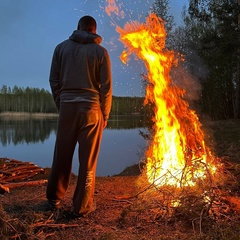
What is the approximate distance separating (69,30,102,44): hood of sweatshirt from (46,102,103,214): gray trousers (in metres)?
0.79

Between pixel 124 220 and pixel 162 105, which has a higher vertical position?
pixel 162 105

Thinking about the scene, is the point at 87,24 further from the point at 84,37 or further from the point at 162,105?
the point at 162,105

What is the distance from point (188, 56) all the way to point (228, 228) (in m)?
18.9

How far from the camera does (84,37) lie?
169 inches

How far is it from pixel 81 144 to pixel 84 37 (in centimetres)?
131

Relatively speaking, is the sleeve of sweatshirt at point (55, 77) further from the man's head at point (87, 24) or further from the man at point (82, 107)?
the man's head at point (87, 24)

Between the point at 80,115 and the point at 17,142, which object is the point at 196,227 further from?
the point at 17,142

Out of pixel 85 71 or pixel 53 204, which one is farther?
pixel 53 204

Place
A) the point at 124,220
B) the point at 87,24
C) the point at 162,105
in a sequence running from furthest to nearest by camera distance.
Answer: the point at 162,105
the point at 87,24
the point at 124,220

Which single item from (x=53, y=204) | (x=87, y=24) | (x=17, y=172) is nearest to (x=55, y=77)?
(x=87, y=24)

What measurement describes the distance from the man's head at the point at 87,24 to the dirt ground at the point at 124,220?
7.52 feet

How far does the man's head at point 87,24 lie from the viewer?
444 centimetres

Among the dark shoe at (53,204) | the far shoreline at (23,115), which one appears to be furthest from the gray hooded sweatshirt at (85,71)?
the far shoreline at (23,115)

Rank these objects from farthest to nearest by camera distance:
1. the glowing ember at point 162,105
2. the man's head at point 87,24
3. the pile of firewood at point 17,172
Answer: the pile of firewood at point 17,172 < the glowing ember at point 162,105 < the man's head at point 87,24
